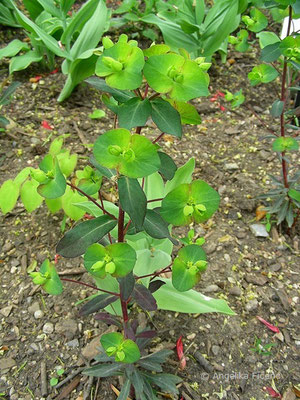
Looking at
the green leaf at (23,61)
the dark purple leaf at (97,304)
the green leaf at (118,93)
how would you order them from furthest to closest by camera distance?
the green leaf at (23,61)
the dark purple leaf at (97,304)
the green leaf at (118,93)

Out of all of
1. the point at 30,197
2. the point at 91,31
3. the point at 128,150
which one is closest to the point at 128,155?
the point at 128,150

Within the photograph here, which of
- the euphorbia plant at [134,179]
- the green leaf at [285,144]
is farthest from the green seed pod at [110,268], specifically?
the green leaf at [285,144]

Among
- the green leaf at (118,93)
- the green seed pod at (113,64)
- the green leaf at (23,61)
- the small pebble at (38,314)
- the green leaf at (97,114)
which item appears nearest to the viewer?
the green seed pod at (113,64)

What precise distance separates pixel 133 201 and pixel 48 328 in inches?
29.1

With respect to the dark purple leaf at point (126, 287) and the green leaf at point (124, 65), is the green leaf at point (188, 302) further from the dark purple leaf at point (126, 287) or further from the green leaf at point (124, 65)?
the green leaf at point (124, 65)

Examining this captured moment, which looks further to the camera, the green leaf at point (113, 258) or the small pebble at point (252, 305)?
the small pebble at point (252, 305)

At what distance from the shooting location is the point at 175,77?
2.26ft

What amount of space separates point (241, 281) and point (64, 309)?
0.61 m

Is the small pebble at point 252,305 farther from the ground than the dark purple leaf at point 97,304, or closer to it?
closer to it

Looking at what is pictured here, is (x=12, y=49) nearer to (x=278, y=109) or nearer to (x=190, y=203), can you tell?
(x=278, y=109)

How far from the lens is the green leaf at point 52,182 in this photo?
0.78m

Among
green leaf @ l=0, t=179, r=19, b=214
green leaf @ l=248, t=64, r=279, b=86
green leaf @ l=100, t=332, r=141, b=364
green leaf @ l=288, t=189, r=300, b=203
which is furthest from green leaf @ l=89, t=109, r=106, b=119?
green leaf @ l=100, t=332, r=141, b=364

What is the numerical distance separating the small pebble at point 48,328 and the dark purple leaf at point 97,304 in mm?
361

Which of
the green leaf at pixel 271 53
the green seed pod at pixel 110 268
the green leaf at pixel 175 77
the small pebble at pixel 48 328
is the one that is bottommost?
the small pebble at pixel 48 328
